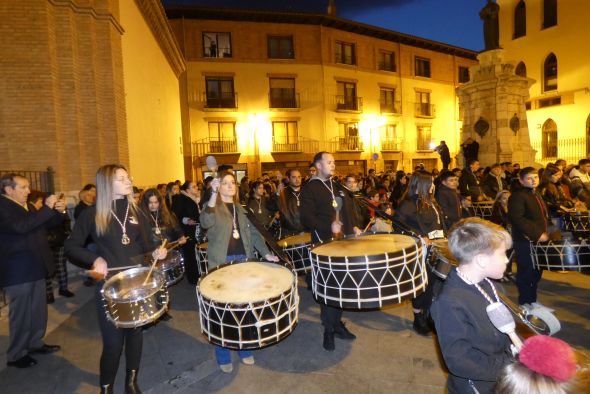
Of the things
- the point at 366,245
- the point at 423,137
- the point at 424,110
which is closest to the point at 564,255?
the point at 366,245

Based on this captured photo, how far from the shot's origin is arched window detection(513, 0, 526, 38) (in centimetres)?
2733

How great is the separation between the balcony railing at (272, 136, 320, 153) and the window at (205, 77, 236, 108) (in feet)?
Result: 12.9

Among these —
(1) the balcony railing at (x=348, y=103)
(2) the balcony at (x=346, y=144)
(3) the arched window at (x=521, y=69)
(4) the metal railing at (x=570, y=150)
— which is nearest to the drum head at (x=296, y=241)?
(2) the balcony at (x=346, y=144)

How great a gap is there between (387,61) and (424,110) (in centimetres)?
532

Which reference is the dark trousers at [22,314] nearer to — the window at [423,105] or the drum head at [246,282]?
the drum head at [246,282]

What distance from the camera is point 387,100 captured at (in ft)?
103

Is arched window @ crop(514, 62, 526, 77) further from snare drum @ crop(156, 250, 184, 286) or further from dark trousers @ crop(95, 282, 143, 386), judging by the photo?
dark trousers @ crop(95, 282, 143, 386)

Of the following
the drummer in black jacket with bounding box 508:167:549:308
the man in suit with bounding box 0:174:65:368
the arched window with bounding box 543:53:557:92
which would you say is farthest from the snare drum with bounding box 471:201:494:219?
the arched window with bounding box 543:53:557:92

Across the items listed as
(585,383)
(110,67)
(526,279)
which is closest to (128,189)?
(585,383)

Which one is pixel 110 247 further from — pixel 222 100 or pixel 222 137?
pixel 222 100

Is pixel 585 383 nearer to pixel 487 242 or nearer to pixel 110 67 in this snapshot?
pixel 487 242

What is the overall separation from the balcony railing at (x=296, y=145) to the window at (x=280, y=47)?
592cm

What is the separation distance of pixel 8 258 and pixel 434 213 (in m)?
4.93

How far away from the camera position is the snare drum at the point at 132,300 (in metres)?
2.93
